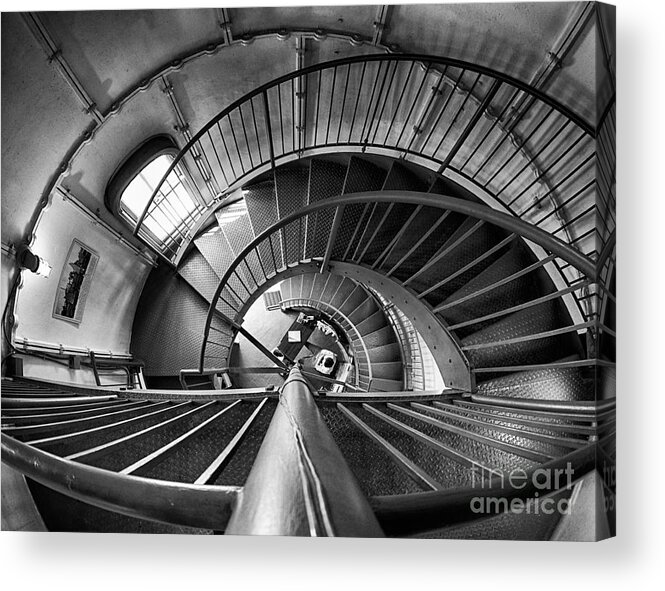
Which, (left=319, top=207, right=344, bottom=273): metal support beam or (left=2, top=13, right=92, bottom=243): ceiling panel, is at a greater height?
(left=2, top=13, right=92, bottom=243): ceiling panel

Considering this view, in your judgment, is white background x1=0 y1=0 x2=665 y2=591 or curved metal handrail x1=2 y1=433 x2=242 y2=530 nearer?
curved metal handrail x1=2 y1=433 x2=242 y2=530

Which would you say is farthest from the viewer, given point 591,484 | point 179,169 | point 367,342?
point 367,342

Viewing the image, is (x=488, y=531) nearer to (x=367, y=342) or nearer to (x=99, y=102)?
(x=367, y=342)

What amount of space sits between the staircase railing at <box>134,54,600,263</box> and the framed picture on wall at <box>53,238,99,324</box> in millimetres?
183

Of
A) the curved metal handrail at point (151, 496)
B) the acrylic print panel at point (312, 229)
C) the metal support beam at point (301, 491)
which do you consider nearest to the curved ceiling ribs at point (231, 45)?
the acrylic print panel at point (312, 229)

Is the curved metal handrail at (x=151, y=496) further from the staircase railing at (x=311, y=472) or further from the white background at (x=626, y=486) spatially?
the white background at (x=626, y=486)

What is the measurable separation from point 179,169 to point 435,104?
79 cm

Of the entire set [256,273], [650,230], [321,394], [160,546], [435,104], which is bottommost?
[160,546]

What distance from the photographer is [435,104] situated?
4.63ft

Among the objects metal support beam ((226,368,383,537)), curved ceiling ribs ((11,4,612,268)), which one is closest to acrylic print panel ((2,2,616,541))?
curved ceiling ribs ((11,4,612,268))

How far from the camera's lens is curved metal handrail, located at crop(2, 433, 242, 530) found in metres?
1.10

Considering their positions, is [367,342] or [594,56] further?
[367,342]

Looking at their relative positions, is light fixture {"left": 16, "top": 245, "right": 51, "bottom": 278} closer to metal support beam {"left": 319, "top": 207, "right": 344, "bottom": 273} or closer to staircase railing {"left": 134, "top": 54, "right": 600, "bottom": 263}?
staircase railing {"left": 134, "top": 54, "right": 600, "bottom": 263}

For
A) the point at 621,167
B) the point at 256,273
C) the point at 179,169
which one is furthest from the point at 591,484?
the point at 179,169
